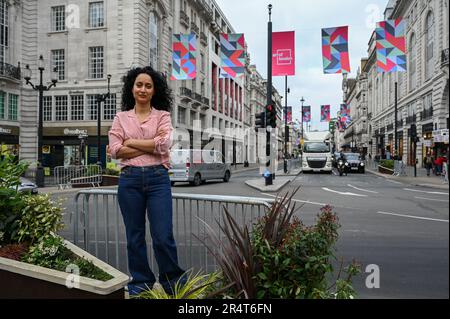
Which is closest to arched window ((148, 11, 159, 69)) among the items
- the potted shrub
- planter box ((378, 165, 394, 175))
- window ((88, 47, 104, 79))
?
window ((88, 47, 104, 79))

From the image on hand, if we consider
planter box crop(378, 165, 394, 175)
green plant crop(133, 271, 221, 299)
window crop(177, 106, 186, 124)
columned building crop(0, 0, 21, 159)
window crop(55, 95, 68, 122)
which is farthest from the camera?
window crop(177, 106, 186, 124)

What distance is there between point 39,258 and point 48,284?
503 mm

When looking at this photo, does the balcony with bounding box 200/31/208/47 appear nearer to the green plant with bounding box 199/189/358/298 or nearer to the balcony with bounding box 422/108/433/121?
the balcony with bounding box 422/108/433/121

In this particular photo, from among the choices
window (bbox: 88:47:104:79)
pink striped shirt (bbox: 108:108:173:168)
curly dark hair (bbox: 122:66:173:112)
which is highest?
window (bbox: 88:47:104:79)

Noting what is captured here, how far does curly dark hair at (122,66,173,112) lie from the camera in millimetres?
3188

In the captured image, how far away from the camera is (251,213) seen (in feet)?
11.6

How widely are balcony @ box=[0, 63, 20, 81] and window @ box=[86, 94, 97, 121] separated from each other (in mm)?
5564

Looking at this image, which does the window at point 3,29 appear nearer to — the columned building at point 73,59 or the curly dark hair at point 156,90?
the columned building at point 73,59

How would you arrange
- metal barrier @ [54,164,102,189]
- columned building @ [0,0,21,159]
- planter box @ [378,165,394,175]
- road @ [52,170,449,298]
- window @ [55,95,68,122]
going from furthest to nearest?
window @ [55,95,68,122]
planter box @ [378,165,394,175]
columned building @ [0,0,21,159]
metal barrier @ [54,164,102,189]
road @ [52,170,449,298]

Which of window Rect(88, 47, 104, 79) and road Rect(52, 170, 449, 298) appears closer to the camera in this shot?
road Rect(52, 170, 449, 298)

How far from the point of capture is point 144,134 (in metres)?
2.99
